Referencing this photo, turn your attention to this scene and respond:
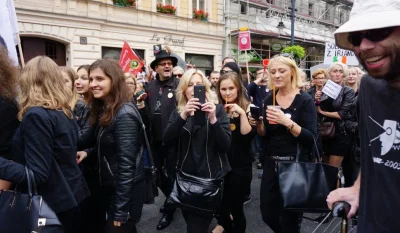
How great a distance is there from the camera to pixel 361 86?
1450 millimetres

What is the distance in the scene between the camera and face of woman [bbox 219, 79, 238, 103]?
3.24 m

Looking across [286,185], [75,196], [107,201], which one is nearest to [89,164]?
[107,201]

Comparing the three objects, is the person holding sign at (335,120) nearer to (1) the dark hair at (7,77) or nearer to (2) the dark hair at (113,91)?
(2) the dark hair at (113,91)

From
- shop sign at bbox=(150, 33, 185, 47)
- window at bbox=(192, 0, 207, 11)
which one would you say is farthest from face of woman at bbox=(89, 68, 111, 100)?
window at bbox=(192, 0, 207, 11)

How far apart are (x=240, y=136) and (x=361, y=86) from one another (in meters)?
1.69

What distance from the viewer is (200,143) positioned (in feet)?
8.41

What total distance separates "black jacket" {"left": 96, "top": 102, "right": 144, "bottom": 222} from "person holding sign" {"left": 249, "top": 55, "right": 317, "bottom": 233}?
3.76ft

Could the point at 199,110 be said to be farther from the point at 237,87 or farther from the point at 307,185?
the point at 307,185

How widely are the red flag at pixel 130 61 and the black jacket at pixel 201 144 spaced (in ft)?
15.7

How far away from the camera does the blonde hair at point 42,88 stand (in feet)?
6.73

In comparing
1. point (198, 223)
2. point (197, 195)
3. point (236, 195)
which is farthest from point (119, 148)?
point (236, 195)

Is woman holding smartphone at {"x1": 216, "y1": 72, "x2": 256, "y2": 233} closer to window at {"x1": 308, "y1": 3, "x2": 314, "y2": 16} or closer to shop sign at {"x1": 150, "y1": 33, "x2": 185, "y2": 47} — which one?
shop sign at {"x1": 150, "y1": 33, "x2": 185, "y2": 47}

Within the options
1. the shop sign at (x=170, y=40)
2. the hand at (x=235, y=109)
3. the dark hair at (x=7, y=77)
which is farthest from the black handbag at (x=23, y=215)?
the shop sign at (x=170, y=40)

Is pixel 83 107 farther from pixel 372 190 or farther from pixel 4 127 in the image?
pixel 372 190
